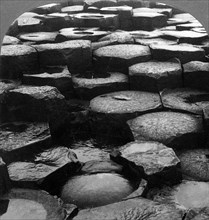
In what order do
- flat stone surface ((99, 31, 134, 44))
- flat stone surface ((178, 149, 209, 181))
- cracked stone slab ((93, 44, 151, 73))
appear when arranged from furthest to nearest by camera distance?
1. flat stone surface ((99, 31, 134, 44))
2. cracked stone slab ((93, 44, 151, 73))
3. flat stone surface ((178, 149, 209, 181))

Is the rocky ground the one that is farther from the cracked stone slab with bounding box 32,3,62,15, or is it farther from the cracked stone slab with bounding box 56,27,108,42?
the cracked stone slab with bounding box 32,3,62,15

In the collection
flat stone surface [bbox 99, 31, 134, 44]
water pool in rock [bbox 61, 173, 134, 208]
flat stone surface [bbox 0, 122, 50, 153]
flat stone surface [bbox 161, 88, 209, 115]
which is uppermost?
flat stone surface [bbox 99, 31, 134, 44]

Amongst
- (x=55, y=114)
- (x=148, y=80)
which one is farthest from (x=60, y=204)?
(x=148, y=80)

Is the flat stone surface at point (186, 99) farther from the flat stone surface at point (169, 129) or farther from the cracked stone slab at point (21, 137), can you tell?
the cracked stone slab at point (21, 137)

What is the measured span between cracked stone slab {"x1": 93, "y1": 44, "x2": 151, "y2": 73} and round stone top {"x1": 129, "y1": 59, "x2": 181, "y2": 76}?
0.53 feet

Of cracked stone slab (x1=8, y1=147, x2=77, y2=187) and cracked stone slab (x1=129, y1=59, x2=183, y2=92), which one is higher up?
cracked stone slab (x1=129, y1=59, x2=183, y2=92)

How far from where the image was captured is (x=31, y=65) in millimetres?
4953

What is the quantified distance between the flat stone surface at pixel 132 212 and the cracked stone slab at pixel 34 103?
1.44 metres

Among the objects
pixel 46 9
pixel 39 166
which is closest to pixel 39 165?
pixel 39 166

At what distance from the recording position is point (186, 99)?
4273 millimetres

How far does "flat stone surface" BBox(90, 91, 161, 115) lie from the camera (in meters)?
3.93

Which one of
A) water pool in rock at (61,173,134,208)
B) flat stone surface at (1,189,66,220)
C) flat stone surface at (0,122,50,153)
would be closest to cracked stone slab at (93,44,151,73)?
flat stone surface at (0,122,50,153)

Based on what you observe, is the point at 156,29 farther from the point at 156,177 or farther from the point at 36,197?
the point at 36,197

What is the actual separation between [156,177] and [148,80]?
173cm
